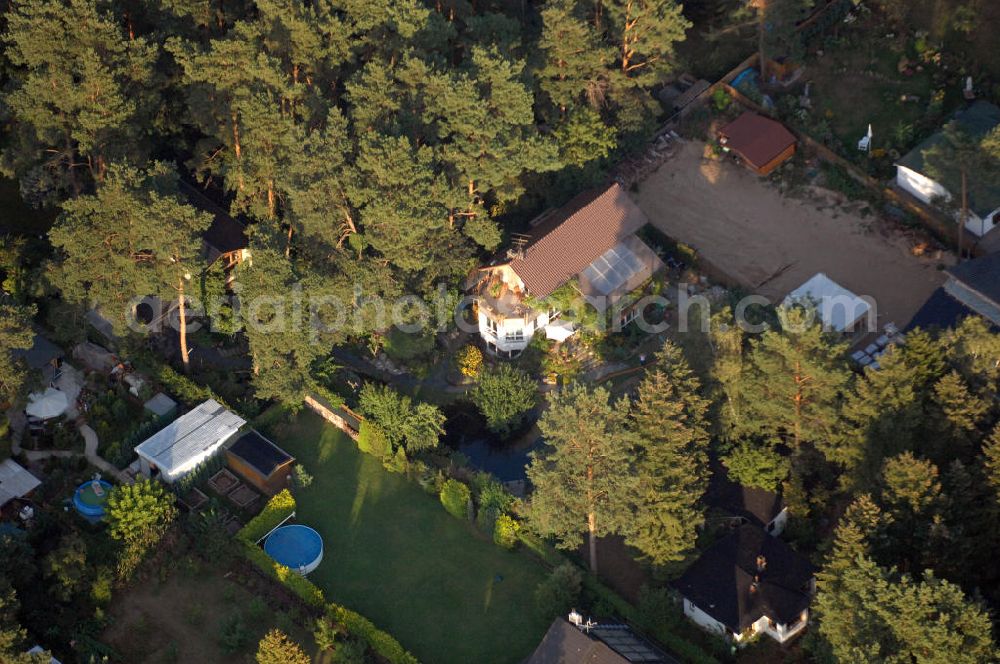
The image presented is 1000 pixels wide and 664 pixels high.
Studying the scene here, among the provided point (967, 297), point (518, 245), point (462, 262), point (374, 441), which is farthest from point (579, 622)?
point (967, 297)

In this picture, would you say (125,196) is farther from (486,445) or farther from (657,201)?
(657,201)

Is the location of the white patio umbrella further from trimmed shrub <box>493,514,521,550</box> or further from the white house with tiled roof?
trimmed shrub <box>493,514,521,550</box>

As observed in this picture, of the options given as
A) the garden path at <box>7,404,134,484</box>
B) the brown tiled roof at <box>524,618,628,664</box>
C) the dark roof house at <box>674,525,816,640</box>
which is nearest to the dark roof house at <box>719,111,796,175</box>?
the dark roof house at <box>674,525,816,640</box>

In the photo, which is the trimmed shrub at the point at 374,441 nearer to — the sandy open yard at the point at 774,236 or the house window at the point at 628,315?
the house window at the point at 628,315

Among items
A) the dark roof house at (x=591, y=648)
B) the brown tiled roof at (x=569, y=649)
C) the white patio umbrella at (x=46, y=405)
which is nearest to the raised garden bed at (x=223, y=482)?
the white patio umbrella at (x=46, y=405)

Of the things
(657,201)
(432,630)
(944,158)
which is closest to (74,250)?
(432,630)
